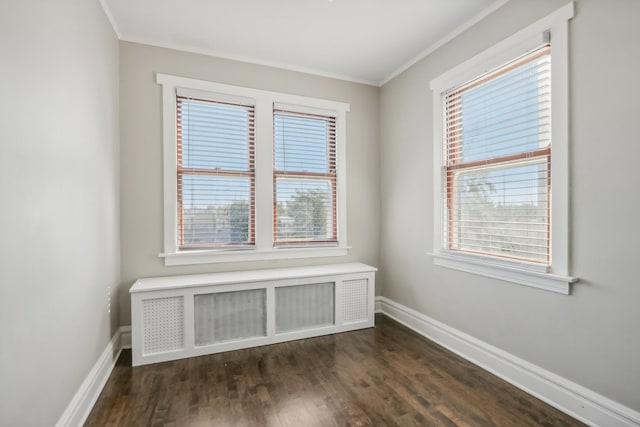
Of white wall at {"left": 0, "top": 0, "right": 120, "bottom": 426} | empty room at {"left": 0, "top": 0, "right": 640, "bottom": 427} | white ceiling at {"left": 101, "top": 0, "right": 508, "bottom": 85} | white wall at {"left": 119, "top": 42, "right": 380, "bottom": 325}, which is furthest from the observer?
white wall at {"left": 119, "top": 42, "right": 380, "bottom": 325}

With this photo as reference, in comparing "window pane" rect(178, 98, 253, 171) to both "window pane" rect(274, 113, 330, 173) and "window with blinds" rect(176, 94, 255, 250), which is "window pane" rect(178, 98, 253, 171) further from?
"window pane" rect(274, 113, 330, 173)

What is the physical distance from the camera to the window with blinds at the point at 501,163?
2.13m

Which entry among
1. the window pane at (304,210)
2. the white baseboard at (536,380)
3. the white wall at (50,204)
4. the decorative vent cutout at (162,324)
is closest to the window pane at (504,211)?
the white baseboard at (536,380)

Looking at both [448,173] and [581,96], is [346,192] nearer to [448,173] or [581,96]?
[448,173]

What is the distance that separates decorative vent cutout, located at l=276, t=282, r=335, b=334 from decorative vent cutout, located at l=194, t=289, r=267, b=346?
0.18 m

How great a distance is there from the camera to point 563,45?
6.40ft

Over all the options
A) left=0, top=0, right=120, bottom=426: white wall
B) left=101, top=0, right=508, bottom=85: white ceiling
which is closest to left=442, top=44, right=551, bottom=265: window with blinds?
left=101, top=0, right=508, bottom=85: white ceiling

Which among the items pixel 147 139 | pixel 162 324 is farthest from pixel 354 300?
pixel 147 139

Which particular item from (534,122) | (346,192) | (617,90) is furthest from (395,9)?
(346,192)

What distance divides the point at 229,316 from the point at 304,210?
4.49ft

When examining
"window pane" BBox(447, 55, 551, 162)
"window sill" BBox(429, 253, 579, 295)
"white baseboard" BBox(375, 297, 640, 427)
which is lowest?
"white baseboard" BBox(375, 297, 640, 427)

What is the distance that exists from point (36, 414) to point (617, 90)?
10.9ft

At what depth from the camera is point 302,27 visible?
8.79 ft

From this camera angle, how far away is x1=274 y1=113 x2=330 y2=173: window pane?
3424mm
